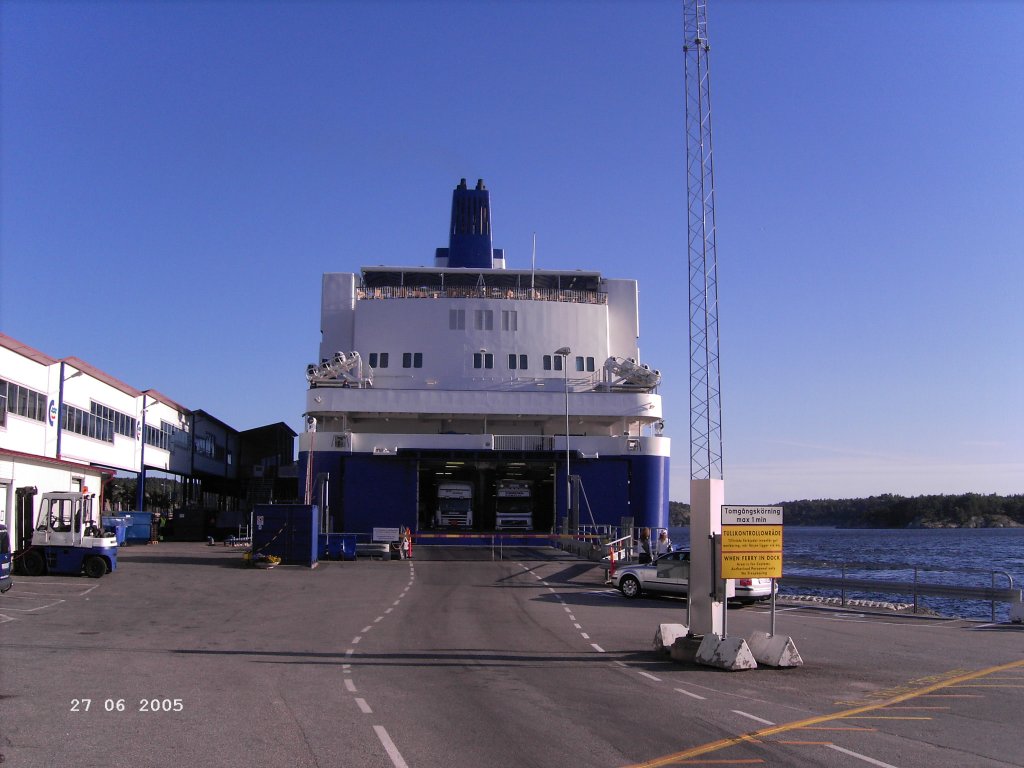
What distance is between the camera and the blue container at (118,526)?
130 feet

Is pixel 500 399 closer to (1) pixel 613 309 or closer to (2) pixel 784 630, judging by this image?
(1) pixel 613 309

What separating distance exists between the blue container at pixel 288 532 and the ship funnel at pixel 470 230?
25727mm

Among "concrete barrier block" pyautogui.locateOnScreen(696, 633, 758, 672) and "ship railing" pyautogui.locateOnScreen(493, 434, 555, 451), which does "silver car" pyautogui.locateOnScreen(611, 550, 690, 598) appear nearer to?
"concrete barrier block" pyautogui.locateOnScreen(696, 633, 758, 672)

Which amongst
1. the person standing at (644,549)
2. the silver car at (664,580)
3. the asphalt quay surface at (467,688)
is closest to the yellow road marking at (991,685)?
the asphalt quay surface at (467,688)

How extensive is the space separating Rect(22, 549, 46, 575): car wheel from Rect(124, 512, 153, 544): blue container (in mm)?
20328

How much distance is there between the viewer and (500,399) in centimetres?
4247

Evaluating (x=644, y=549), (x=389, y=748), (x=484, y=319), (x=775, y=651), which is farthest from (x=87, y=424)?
(x=389, y=748)

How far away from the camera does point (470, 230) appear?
54562mm

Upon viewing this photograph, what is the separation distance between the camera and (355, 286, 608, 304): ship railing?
46278mm

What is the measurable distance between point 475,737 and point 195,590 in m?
16.6

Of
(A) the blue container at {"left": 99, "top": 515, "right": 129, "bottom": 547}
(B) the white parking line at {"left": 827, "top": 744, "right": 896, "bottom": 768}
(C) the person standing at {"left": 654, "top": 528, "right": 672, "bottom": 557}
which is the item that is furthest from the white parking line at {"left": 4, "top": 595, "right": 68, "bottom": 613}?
(C) the person standing at {"left": 654, "top": 528, "right": 672, "bottom": 557}

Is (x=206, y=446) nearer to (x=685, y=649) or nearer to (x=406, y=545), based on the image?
(x=406, y=545)

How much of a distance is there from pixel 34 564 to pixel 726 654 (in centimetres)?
2041

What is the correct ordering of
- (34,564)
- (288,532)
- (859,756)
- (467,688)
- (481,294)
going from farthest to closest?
1. (481,294)
2. (288,532)
3. (34,564)
4. (467,688)
5. (859,756)
